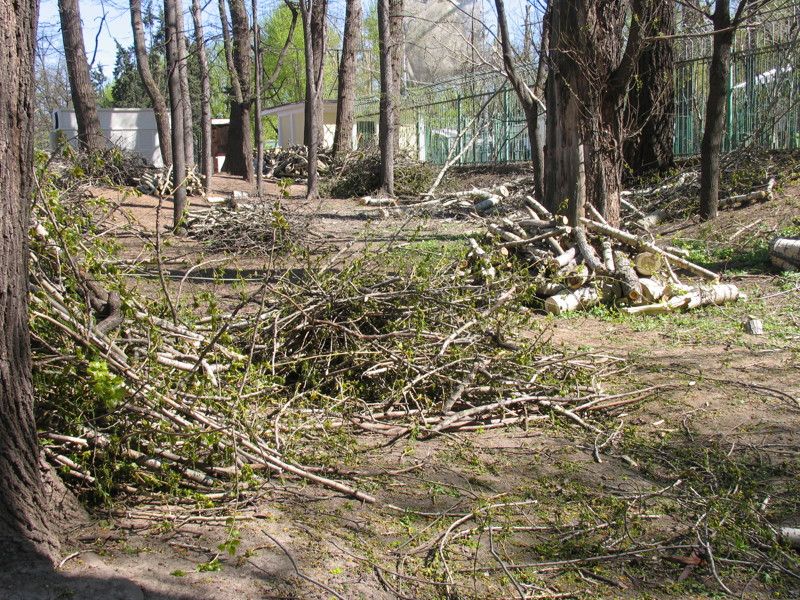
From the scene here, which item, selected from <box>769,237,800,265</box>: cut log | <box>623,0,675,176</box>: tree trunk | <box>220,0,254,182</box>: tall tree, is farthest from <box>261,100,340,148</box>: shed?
<box>769,237,800,265</box>: cut log

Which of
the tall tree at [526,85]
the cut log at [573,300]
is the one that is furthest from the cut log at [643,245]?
the tall tree at [526,85]

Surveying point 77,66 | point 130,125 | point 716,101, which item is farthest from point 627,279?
point 130,125

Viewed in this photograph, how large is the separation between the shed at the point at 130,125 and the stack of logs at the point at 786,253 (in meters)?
22.3

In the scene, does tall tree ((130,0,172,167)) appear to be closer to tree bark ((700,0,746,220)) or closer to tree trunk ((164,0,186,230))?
tree trunk ((164,0,186,230))

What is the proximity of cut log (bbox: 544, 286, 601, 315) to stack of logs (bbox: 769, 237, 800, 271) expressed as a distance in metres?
2.63

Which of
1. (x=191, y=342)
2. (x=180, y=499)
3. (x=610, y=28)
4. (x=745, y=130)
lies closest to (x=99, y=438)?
(x=180, y=499)

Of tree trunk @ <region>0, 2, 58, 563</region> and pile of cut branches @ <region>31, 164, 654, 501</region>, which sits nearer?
tree trunk @ <region>0, 2, 58, 563</region>

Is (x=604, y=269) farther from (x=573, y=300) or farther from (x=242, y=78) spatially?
(x=242, y=78)

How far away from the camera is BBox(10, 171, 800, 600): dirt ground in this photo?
113 inches

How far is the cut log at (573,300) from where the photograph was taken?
829cm

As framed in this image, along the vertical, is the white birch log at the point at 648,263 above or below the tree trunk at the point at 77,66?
below

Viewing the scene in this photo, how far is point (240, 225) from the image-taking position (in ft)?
39.9

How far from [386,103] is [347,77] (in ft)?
17.6

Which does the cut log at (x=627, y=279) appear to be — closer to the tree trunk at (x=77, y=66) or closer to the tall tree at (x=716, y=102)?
the tall tree at (x=716, y=102)
